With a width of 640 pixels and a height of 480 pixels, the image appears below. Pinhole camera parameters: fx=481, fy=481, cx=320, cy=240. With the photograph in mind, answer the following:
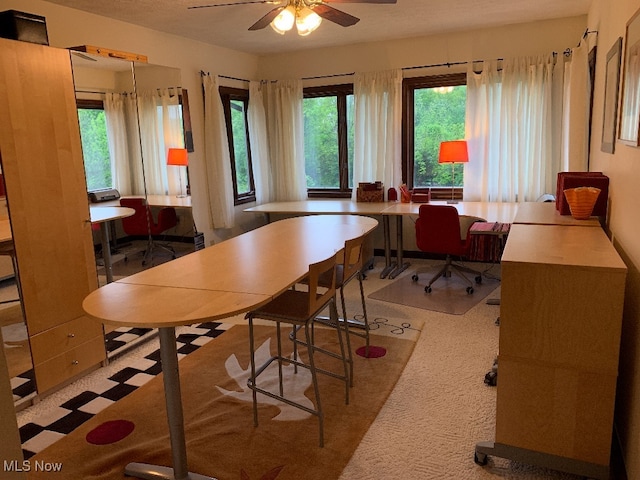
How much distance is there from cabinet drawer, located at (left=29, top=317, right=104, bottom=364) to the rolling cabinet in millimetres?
2172

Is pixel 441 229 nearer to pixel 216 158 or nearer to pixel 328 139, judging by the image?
pixel 328 139

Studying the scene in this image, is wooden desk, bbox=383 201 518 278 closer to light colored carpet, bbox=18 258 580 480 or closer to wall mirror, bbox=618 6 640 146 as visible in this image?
light colored carpet, bbox=18 258 580 480

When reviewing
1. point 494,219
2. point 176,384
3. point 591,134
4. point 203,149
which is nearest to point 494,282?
point 494,219

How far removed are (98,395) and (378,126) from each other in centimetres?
396

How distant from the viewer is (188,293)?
2076 millimetres

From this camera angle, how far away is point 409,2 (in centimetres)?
385

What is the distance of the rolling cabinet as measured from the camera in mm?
1851

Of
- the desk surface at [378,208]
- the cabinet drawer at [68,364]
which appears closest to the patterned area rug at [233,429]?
the cabinet drawer at [68,364]

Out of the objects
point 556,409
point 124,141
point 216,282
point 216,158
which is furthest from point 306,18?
point 556,409

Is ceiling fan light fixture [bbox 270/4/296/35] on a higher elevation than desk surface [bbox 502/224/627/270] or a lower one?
higher

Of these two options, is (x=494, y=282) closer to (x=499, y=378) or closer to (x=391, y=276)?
(x=391, y=276)

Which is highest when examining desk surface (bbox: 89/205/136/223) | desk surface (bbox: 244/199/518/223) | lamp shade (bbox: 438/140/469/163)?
lamp shade (bbox: 438/140/469/163)

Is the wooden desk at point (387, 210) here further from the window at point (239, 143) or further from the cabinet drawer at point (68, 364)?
the cabinet drawer at point (68, 364)

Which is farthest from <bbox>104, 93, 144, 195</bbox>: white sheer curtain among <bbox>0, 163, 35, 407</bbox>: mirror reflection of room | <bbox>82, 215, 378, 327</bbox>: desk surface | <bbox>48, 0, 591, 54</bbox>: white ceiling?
<bbox>82, 215, 378, 327</bbox>: desk surface
